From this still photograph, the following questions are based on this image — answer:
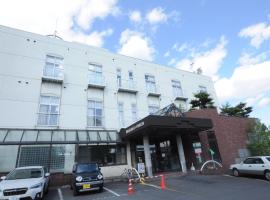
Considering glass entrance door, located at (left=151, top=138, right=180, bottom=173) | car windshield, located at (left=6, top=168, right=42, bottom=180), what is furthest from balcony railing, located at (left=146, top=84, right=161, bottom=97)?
car windshield, located at (left=6, top=168, right=42, bottom=180)

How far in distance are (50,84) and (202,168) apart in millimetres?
14735

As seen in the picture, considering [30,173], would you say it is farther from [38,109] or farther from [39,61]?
[39,61]

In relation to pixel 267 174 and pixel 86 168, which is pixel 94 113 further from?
pixel 267 174

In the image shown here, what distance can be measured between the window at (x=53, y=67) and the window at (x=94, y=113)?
390 cm

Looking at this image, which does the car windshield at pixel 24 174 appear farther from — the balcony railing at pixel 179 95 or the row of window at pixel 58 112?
the balcony railing at pixel 179 95

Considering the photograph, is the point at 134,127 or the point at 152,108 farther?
the point at 152,108

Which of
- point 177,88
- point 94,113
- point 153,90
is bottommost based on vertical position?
point 94,113

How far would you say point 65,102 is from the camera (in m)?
17.2

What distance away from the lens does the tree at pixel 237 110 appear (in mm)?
28438

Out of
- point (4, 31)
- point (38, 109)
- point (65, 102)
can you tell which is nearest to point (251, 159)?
point (65, 102)

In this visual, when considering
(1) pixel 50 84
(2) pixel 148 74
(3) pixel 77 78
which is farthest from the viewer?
(2) pixel 148 74

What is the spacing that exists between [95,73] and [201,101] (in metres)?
12.9

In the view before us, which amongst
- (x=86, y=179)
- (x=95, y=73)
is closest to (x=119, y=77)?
(x=95, y=73)

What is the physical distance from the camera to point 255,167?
1303cm
